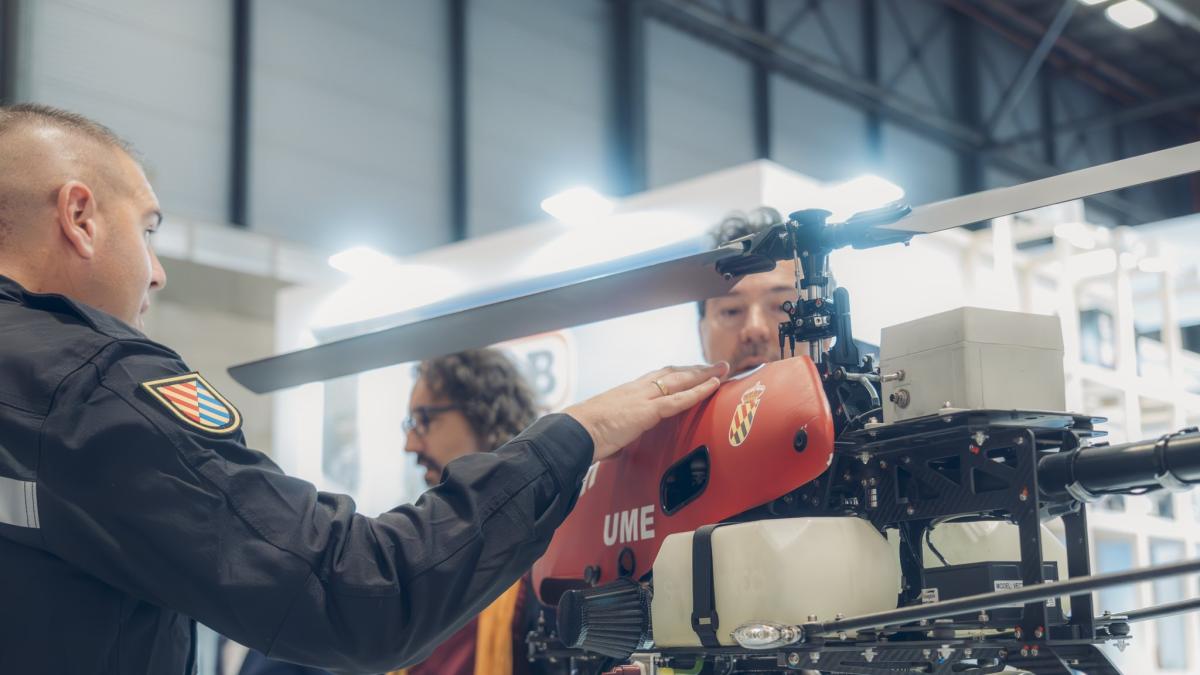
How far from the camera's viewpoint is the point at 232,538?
1.58 meters

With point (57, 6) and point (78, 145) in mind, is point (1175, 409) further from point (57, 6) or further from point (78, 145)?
point (57, 6)

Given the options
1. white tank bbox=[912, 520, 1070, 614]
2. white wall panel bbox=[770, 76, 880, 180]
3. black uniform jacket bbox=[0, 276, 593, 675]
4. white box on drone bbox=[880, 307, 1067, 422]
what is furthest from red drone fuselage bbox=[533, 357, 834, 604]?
white wall panel bbox=[770, 76, 880, 180]

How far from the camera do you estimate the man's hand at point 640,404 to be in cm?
193


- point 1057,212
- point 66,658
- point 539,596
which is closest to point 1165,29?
point 1057,212

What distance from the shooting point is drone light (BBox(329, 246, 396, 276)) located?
576 cm

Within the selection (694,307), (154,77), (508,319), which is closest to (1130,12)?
(154,77)

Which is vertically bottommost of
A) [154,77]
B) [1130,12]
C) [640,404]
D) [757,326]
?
A: [640,404]

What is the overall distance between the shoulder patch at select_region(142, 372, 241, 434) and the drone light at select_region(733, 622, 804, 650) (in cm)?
72

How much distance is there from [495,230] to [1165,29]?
8.87 meters

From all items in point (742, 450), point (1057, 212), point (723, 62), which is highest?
point (723, 62)

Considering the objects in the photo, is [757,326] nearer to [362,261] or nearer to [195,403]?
[195,403]

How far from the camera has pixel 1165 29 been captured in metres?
14.3

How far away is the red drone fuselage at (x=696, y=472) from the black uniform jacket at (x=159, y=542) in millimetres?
435

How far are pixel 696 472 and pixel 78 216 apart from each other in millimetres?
1000
